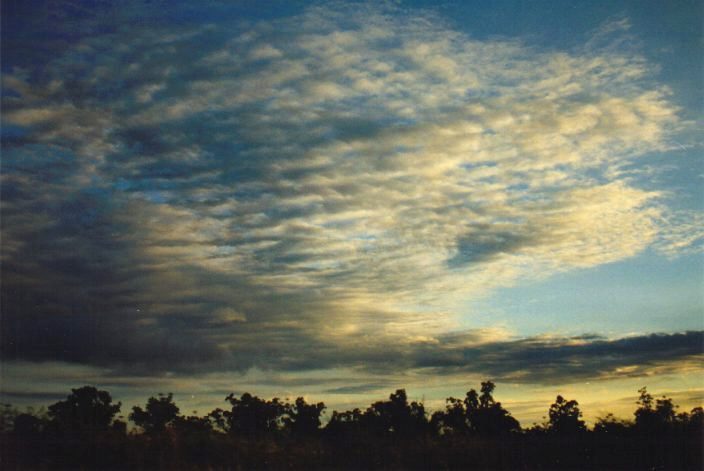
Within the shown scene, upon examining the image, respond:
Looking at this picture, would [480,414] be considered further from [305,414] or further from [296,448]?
[296,448]

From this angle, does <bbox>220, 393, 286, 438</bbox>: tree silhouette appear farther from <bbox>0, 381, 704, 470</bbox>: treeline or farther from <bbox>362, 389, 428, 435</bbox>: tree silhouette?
<bbox>0, 381, 704, 470</bbox>: treeline

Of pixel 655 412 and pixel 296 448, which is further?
pixel 655 412

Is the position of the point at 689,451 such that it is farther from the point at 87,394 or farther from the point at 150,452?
the point at 87,394

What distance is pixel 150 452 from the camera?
807 inches

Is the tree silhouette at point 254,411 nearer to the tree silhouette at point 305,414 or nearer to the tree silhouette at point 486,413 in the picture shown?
the tree silhouette at point 305,414

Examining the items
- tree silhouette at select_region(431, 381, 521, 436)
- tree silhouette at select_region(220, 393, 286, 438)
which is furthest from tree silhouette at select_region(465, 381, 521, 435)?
tree silhouette at select_region(220, 393, 286, 438)

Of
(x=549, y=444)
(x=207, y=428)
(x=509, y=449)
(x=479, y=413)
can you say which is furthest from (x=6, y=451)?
(x=479, y=413)

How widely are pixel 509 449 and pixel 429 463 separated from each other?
4463 mm

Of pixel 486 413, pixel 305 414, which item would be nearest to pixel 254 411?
pixel 305 414

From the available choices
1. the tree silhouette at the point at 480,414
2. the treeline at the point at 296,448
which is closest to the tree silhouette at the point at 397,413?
the tree silhouette at the point at 480,414

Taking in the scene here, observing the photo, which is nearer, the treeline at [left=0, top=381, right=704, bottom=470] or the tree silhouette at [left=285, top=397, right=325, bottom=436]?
the treeline at [left=0, top=381, right=704, bottom=470]

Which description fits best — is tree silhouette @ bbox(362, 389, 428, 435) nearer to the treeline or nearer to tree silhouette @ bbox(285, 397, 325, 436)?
tree silhouette @ bbox(285, 397, 325, 436)

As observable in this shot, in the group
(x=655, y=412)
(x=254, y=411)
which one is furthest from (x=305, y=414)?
(x=655, y=412)

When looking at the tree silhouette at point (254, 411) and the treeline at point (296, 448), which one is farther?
the tree silhouette at point (254, 411)
